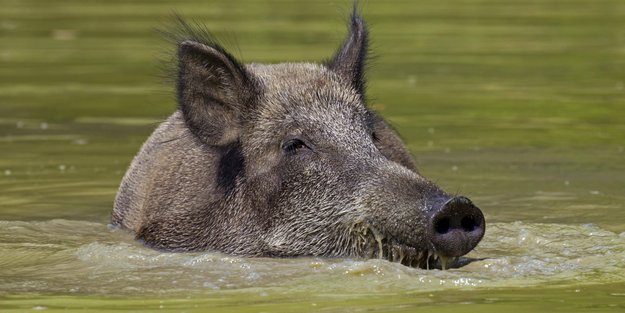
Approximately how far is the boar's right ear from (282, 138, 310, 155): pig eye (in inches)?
18.2

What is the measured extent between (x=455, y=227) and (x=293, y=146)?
1.45m

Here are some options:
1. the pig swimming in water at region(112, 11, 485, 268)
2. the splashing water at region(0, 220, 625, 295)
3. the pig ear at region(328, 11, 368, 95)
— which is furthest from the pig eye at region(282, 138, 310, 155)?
the pig ear at region(328, 11, 368, 95)

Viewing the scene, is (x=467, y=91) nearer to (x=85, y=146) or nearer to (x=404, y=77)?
(x=404, y=77)

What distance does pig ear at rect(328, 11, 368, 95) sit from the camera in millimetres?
10055

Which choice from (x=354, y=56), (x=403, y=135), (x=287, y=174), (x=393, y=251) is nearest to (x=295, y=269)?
(x=393, y=251)

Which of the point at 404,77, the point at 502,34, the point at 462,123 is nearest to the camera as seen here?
the point at 462,123

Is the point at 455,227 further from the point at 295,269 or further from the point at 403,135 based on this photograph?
the point at 403,135

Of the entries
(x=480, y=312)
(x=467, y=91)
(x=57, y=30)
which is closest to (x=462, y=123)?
(x=467, y=91)

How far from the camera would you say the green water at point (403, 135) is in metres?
8.05

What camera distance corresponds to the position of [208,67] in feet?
31.7

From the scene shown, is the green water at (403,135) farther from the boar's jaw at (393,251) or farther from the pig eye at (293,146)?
the pig eye at (293,146)

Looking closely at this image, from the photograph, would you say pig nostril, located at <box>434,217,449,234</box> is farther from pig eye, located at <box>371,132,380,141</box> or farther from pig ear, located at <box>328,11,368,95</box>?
pig ear, located at <box>328,11,368,95</box>

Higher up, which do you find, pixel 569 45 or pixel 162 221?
pixel 569 45

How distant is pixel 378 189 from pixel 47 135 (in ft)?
23.2
